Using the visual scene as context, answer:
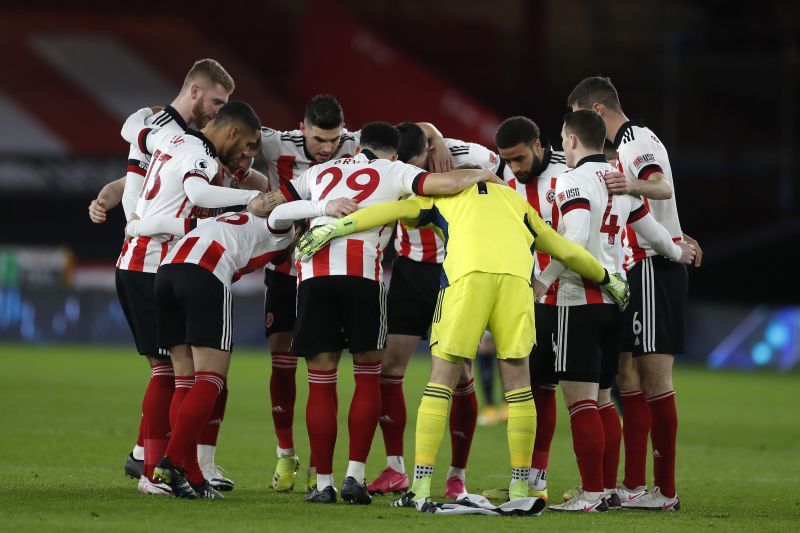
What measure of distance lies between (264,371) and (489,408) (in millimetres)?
6195

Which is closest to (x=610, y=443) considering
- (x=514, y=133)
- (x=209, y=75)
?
(x=514, y=133)

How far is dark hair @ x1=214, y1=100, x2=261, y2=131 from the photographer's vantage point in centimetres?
696

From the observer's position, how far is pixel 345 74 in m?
22.6

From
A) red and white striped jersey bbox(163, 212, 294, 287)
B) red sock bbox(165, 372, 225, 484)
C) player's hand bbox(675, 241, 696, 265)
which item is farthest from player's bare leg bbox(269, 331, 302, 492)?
player's hand bbox(675, 241, 696, 265)

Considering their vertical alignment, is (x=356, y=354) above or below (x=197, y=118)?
below

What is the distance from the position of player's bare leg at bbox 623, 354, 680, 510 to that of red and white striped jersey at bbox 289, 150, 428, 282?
5.19 ft

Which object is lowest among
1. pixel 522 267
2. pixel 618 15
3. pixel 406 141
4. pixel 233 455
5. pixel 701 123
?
pixel 233 455

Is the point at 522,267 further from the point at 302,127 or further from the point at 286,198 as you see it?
the point at 302,127

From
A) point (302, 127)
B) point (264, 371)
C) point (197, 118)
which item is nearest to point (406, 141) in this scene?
point (302, 127)

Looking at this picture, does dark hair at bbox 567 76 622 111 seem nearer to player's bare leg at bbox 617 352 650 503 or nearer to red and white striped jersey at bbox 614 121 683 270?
red and white striped jersey at bbox 614 121 683 270

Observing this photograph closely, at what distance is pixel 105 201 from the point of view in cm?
768

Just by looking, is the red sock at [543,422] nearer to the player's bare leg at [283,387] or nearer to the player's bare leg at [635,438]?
the player's bare leg at [635,438]

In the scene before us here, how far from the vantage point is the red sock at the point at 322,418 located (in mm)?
6523

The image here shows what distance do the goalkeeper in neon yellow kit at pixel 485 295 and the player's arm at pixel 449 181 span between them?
2.4 inches
